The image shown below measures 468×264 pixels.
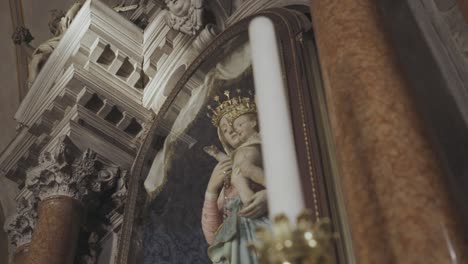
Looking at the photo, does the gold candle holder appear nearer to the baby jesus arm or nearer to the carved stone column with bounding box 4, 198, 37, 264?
the baby jesus arm

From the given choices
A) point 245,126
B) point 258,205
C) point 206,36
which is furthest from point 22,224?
point 258,205

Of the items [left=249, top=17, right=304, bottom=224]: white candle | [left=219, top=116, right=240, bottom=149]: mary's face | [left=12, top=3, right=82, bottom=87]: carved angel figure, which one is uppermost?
[left=12, top=3, right=82, bottom=87]: carved angel figure

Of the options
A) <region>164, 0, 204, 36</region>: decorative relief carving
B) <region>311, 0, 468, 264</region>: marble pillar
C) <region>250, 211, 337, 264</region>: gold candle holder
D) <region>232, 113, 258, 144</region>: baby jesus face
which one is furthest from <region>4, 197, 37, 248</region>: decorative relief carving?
<region>250, 211, 337, 264</region>: gold candle holder

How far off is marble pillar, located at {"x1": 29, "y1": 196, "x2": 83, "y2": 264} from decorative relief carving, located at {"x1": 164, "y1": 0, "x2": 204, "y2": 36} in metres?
1.30

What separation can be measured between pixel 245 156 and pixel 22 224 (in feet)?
7.03

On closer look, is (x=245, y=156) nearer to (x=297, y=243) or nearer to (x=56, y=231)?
(x=56, y=231)

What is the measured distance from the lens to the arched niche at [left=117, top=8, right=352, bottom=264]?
2.13 metres

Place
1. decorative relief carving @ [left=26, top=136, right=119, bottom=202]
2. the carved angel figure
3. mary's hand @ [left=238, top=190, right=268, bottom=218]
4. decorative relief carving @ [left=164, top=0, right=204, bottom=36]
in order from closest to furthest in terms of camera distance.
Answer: mary's hand @ [left=238, top=190, right=268, bottom=218]
decorative relief carving @ [left=26, top=136, right=119, bottom=202]
decorative relief carving @ [left=164, top=0, right=204, bottom=36]
the carved angel figure

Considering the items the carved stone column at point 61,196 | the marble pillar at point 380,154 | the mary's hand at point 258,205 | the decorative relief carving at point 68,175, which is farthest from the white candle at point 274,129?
the decorative relief carving at point 68,175

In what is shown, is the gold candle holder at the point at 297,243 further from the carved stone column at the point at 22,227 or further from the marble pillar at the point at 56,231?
the carved stone column at the point at 22,227

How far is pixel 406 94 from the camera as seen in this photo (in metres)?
1.79

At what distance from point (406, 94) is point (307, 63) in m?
0.88

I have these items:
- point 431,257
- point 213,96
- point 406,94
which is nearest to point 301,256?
point 431,257

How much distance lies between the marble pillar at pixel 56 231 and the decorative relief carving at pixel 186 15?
51.3 inches
